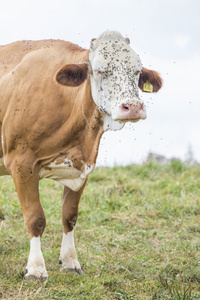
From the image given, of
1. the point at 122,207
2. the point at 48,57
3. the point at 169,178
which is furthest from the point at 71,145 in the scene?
the point at 169,178

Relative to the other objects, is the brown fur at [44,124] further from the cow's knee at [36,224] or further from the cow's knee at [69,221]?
the cow's knee at [69,221]

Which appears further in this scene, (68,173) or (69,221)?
(69,221)

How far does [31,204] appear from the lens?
4734 mm

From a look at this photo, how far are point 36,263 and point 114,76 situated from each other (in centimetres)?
196

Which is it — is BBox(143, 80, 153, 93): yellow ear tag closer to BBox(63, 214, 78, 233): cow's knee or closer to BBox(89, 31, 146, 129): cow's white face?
BBox(89, 31, 146, 129): cow's white face

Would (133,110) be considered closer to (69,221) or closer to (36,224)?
(36,224)

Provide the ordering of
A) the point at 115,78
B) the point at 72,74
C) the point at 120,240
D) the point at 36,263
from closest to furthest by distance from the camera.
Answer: the point at 115,78
the point at 72,74
the point at 36,263
the point at 120,240

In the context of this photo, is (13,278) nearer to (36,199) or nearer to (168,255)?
(36,199)

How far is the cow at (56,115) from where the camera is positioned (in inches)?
176

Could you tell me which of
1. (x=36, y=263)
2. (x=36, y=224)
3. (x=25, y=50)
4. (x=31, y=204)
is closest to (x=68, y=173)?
(x=31, y=204)

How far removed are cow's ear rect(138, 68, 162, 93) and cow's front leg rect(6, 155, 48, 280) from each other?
4.46 ft

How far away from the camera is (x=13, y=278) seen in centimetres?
468

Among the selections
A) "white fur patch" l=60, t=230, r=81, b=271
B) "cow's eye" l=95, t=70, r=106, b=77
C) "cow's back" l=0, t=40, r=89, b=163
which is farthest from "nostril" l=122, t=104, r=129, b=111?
"white fur patch" l=60, t=230, r=81, b=271

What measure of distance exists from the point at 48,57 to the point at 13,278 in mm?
2275
